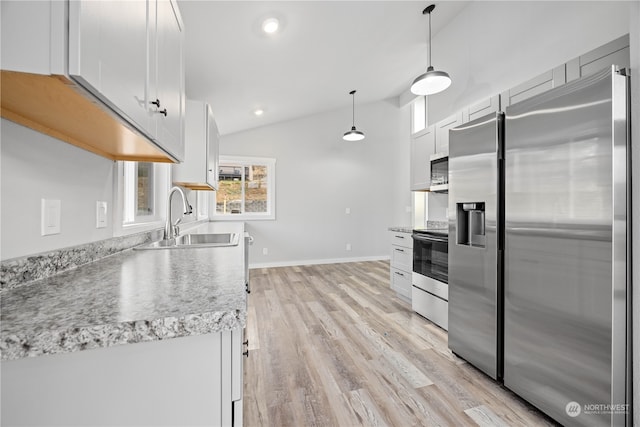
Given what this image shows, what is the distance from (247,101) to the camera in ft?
12.7

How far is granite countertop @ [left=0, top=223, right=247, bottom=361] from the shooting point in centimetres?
51

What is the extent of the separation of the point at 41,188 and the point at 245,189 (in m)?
4.60

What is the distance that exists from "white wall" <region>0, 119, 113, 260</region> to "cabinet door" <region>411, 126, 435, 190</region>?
307 centimetres

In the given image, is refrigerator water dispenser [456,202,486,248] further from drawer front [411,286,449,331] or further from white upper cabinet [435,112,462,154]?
white upper cabinet [435,112,462,154]

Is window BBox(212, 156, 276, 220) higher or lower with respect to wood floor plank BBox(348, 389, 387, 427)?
higher

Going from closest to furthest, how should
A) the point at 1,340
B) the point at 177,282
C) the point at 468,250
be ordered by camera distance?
the point at 1,340, the point at 177,282, the point at 468,250

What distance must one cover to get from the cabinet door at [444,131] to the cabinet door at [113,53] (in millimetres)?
2810

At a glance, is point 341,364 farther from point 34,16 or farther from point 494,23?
point 494,23

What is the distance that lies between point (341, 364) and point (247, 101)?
3351mm

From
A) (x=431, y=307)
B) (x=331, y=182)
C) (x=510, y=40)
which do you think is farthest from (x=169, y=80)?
(x=331, y=182)

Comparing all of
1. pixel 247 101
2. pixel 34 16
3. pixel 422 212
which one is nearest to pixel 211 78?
pixel 247 101

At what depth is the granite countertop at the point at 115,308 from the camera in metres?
0.51

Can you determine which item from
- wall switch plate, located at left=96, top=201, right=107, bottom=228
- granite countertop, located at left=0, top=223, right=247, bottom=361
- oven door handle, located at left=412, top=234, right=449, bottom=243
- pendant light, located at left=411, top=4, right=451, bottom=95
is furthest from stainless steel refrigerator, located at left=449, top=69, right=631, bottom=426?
wall switch plate, located at left=96, top=201, right=107, bottom=228

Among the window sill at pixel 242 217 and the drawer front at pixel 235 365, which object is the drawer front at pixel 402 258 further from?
the drawer front at pixel 235 365
